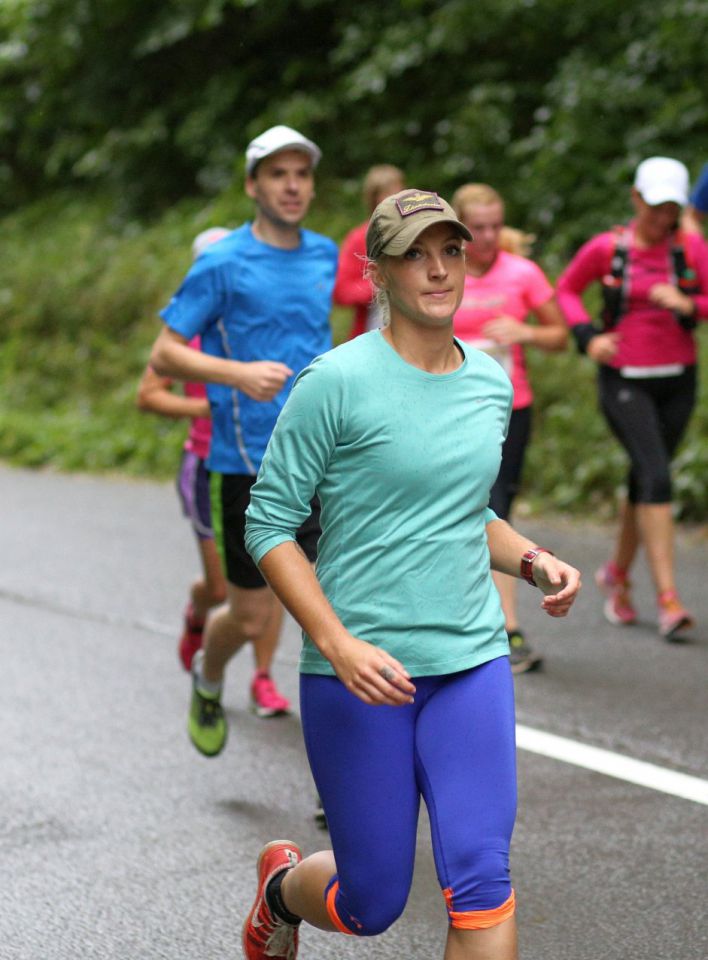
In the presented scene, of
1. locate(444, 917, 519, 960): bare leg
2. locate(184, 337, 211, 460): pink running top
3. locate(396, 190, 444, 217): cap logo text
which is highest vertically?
locate(396, 190, 444, 217): cap logo text

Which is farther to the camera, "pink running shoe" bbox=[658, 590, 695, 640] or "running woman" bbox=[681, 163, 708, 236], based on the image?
"running woman" bbox=[681, 163, 708, 236]

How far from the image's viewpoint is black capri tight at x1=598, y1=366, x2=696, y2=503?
7656mm

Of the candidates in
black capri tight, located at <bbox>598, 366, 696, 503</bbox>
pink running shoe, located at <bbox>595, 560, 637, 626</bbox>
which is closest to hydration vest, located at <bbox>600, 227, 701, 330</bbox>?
black capri tight, located at <bbox>598, 366, 696, 503</bbox>

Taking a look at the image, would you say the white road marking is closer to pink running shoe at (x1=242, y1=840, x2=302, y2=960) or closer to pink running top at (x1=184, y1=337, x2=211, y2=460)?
pink running top at (x1=184, y1=337, x2=211, y2=460)

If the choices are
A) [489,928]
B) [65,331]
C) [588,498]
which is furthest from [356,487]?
[65,331]

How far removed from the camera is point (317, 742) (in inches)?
135

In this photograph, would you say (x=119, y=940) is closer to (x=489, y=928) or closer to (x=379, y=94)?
(x=489, y=928)

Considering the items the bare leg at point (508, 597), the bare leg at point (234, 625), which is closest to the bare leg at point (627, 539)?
the bare leg at point (508, 597)

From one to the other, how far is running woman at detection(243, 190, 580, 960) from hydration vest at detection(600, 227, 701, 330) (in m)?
4.35

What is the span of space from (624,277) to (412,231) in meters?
4.50

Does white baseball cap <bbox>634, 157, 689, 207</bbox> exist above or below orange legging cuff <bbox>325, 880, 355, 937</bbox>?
above

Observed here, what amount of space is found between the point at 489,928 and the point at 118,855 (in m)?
2.05

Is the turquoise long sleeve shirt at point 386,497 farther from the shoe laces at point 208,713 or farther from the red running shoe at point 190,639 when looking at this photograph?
the red running shoe at point 190,639

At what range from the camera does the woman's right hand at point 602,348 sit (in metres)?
7.62
